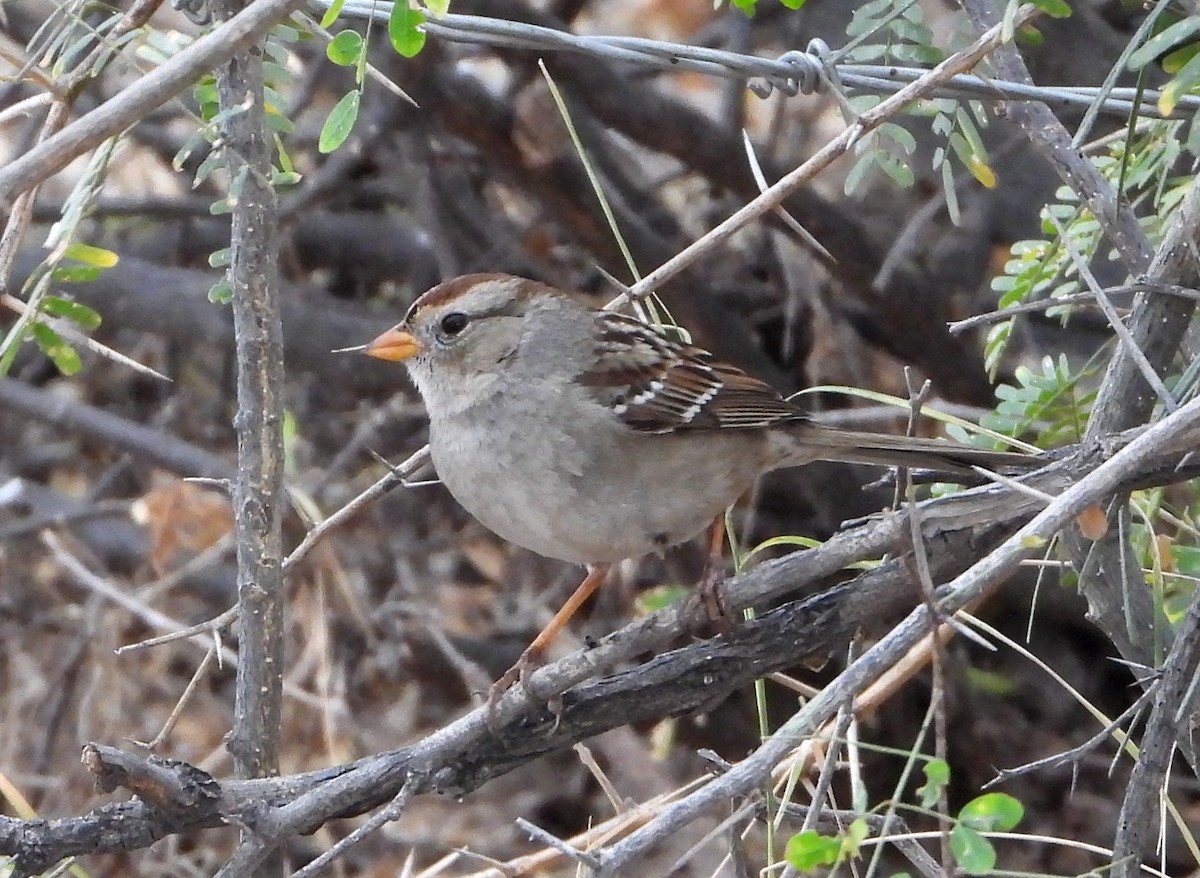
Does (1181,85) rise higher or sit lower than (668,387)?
higher

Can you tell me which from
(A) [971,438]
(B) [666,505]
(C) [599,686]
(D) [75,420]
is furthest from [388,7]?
(D) [75,420]

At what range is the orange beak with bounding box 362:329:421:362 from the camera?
2.50m

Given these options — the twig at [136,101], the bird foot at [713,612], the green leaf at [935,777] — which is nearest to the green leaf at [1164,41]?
the bird foot at [713,612]

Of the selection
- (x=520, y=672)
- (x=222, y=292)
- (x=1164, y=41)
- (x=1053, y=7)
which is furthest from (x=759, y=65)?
(x=520, y=672)

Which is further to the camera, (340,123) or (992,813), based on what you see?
(340,123)

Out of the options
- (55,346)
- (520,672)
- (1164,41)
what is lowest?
(520,672)

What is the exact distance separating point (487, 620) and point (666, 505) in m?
1.88

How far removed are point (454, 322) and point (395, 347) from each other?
0.11 meters

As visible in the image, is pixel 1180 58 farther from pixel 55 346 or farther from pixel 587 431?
pixel 55 346

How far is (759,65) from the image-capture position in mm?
1875

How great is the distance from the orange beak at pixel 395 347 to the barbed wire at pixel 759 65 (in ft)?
2.22

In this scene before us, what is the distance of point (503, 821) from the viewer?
A: 3.90 metres

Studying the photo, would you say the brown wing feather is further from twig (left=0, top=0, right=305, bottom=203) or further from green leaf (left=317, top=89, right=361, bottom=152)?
twig (left=0, top=0, right=305, bottom=203)

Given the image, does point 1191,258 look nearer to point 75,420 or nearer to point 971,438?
point 971,438
